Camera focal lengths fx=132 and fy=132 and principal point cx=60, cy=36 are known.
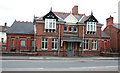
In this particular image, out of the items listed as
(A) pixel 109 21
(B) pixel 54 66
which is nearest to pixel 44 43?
(B) pixel 54 66

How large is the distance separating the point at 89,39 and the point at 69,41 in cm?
461

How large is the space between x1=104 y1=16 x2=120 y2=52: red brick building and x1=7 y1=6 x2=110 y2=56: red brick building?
6.81m

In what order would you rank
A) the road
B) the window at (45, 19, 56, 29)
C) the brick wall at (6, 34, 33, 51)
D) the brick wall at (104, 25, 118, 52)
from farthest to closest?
the brick wall at (104, 25, 118, 52) < the brick wall at (6, 34, 33, 51) < the window at (45, 19, 56, 29) < the road

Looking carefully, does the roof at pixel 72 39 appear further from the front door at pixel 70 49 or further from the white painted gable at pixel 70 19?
the white painted gable at pixel 70 19

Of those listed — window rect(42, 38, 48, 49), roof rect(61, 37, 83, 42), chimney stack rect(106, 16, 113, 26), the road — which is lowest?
the road

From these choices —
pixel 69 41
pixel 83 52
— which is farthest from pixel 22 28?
pixel 83 52

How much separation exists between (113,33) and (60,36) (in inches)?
593

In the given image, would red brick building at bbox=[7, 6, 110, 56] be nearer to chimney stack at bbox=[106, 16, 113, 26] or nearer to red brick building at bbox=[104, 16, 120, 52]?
red brick building at bbox=[104, 16, 120, 52]

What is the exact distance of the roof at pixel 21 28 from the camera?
88.7ft

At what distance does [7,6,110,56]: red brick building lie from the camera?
79.4 feet

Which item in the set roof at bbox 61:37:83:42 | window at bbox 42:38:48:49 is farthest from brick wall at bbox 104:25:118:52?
window at bbox 42:38:48:49

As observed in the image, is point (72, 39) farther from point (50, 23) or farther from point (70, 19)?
point (50, 23)

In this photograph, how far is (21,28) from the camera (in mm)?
28828

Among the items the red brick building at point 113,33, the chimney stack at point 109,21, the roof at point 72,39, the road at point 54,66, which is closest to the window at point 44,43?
the roof at point 72,39
